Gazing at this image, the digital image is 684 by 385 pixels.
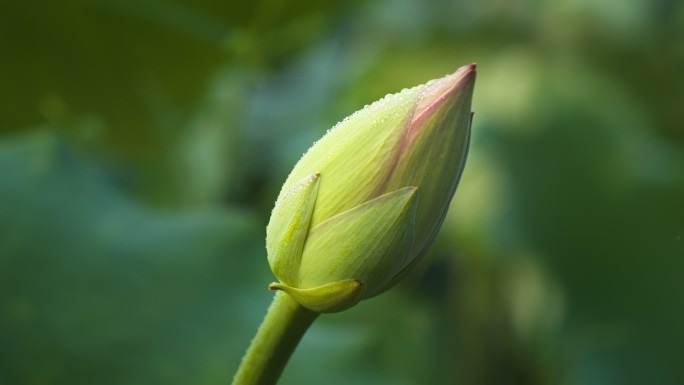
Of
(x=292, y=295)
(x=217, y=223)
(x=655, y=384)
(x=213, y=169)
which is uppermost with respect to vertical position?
(x=213, y=169)

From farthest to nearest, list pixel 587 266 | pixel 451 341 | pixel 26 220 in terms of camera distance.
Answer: pixel 587 266 → pixel 451 341 → pixel 26 220

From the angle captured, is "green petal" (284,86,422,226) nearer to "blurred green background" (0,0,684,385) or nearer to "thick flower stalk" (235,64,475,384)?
→ "thick flower stalk" (235,64,475,384)

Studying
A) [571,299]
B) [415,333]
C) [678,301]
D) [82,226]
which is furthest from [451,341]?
[82,226]

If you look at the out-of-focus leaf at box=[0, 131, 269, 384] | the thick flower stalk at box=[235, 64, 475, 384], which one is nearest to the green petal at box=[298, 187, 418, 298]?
the thick flower stalk at box=[235, 64, 475, 384]

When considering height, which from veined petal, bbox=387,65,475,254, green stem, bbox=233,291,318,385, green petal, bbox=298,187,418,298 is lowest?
green stem, bbox=233,291,318,385

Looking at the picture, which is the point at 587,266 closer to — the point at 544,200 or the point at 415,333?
the point at 544,200

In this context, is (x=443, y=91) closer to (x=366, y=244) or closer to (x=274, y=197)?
(x=366, y=244)
